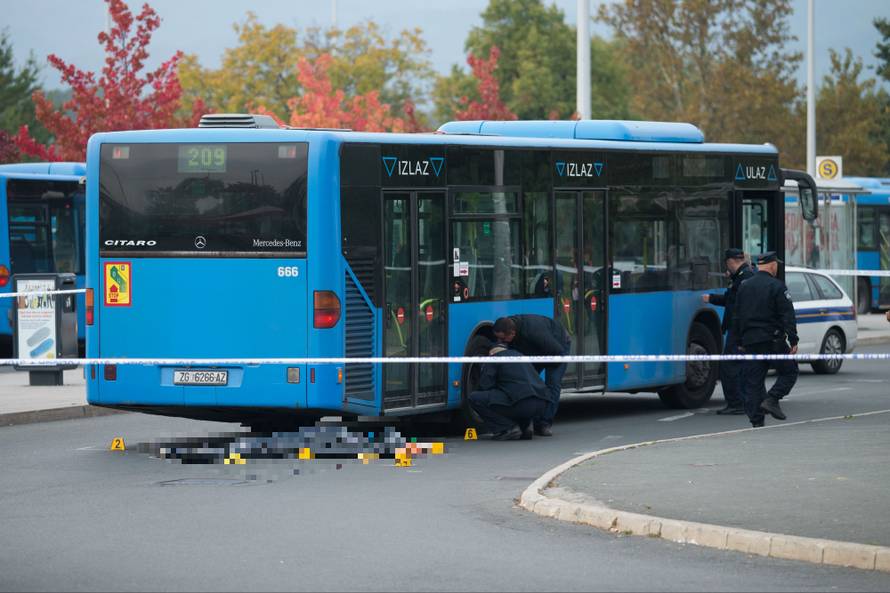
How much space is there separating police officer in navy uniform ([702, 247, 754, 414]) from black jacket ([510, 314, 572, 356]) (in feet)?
9.09

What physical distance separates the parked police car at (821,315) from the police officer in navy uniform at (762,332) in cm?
753

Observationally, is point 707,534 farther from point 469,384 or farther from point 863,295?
point 863,295

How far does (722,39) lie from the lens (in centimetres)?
6762

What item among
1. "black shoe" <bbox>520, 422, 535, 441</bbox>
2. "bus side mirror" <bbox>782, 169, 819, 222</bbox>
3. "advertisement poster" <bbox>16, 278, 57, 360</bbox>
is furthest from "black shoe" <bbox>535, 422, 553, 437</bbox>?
"advertisement poster" <bbox>16, 278, 57, 360</bbox>

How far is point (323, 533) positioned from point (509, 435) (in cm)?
598

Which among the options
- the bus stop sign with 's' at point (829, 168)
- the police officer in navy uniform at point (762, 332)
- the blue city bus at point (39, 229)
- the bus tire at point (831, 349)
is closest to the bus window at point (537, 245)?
the police officer in navy uniform at point (762, 332)

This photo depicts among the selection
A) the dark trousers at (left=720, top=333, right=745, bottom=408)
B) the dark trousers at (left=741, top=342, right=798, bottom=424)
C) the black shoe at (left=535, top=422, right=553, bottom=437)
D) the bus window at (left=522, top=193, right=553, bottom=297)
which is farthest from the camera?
the dark trousers at (left=720, top=333, right=745, bottom=408)

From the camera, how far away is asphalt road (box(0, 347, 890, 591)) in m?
9.36

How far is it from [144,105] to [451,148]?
2980cm

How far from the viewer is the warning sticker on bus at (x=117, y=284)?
15711 millimetres

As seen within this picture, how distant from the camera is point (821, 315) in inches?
1010

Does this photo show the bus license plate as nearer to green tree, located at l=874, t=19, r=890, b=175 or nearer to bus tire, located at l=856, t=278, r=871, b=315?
bus tire, located at l=856, t=278, r=871, b=315

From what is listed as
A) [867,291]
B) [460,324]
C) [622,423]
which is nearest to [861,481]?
[460,324]

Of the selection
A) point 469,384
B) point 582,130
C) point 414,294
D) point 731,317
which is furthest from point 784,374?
point 414,294
